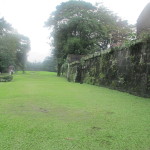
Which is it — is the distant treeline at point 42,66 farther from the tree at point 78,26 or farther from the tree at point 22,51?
the tree at point 78,26

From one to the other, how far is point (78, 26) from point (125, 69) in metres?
14.4

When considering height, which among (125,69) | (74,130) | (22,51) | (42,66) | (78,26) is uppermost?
(78,26)

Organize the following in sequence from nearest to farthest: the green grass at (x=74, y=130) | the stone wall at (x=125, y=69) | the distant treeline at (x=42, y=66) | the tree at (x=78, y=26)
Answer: the green grass at (x=74, y=130) < the stone wall at (x=125, y=69) < the tree at (x=78, y=26) < the distant treeline at (x=42, y=66)

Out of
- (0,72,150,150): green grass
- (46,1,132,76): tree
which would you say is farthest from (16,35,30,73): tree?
(0,72,150,150): green grass

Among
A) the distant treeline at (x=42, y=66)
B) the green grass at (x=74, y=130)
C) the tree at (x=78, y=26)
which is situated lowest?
the green grass at (x=74, y=130)

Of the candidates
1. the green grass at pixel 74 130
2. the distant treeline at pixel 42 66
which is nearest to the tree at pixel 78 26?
the green grass at pixel 74 130

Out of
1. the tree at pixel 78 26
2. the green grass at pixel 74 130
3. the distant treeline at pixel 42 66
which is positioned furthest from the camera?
the distant treeline at pixel 42 66

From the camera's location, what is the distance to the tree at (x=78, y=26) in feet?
64.3

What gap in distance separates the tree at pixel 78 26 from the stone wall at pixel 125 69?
418 inches

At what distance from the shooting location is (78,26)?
19.7 meters

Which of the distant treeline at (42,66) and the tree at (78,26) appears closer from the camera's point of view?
the tree at (78,26)

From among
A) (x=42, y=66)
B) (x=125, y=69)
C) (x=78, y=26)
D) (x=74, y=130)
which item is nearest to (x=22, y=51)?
(x=78, y=26)

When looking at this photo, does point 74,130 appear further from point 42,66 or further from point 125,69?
point 42,66

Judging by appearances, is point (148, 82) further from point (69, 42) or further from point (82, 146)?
point (69, 42)
